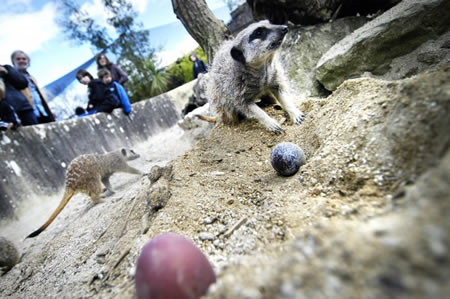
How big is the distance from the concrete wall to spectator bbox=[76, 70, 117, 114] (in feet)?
0.66

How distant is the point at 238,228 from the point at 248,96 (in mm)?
1595

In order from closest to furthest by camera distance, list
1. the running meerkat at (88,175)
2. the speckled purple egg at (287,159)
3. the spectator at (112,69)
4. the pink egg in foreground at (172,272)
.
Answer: the pink egg in foreground at (172,272) → the speckled purple egg at (287,159) → the running meerkat at (88,175) → the spectator at (112,69)

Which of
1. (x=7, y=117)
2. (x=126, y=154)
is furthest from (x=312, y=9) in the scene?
(x=7, y=117)

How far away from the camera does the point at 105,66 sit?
480 cm

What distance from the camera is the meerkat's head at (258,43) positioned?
184 centimetres

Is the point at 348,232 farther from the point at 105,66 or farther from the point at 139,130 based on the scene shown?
the point at 105,66

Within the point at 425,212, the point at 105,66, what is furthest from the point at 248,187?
the point at 105,66

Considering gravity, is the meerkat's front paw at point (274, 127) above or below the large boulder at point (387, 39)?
below

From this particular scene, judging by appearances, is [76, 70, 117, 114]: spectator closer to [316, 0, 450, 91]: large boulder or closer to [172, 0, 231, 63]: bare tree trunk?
[172, 0, 231, 63]: bare tree trunk

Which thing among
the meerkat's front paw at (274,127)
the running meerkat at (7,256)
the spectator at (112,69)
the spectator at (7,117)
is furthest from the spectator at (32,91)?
the meerkat's front paw at (274,127)

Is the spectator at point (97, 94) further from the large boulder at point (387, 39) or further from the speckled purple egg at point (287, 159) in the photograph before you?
the speckled purple egg at point (287, 159)

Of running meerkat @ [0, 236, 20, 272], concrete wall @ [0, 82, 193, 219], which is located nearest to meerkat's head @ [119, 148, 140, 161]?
concrete wall @ [0, 82, 193, 219]

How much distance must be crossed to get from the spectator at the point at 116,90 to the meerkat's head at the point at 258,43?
3.52 m

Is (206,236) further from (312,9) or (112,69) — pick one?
(112,69)
